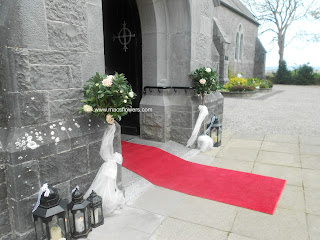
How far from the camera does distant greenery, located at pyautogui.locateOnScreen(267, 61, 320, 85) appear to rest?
88.8 ft

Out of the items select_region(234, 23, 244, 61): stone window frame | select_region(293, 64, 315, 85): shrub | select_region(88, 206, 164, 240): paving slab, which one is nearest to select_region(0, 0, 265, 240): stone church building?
select_region(88, 206, 164, 240): paving slab

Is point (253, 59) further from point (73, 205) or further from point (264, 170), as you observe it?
point (73, 205)

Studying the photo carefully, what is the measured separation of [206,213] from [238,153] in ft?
8.13

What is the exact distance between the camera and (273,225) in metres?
2.83

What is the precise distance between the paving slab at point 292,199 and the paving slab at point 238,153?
3.99 feet

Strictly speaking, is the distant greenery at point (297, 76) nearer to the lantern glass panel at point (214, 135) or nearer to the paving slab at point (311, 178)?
the lantern glass panel at point (214, 135)

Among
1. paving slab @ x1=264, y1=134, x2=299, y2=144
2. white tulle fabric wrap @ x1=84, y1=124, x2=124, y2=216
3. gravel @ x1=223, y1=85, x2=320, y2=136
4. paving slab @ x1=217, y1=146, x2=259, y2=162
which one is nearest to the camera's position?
white tulle fabric wrap @ x1=84, y1=124, x2=124, y2=216

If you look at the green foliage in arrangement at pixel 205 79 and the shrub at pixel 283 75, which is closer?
the green foliage in arrangement at pixel 205 79

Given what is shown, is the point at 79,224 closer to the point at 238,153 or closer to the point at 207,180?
the point at 207,180

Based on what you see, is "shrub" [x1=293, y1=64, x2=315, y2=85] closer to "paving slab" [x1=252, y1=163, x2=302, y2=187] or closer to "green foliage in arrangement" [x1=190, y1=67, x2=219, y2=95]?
"green foliage in arrangement" [x1=190, y1=67, x2=219, y2=95]

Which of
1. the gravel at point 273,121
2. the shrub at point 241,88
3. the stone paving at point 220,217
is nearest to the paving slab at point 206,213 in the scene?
the stone paving at point 220,217

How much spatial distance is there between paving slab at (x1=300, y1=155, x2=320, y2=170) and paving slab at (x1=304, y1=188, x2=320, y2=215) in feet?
3.14

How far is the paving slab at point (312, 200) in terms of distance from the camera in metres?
3.12

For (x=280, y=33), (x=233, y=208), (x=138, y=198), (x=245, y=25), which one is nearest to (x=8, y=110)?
(x=138, y=198)
